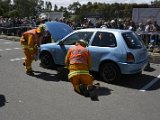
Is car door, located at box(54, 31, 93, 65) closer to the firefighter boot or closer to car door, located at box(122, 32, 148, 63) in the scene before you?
car door, located at box(122, 32, 148, 63)

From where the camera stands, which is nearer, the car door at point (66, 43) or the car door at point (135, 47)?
the car door at point (135, 47)

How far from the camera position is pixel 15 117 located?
7.11m

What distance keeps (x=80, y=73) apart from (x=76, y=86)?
1.18ft

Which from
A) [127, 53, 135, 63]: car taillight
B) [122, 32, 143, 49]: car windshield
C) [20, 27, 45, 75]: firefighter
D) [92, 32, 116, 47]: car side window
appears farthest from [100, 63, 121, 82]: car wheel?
[20, 27, 45, 75]: firefighter

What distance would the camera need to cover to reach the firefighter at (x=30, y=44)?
1143cm

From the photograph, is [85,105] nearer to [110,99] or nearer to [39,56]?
[110,99]

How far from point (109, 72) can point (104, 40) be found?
97 centimetres

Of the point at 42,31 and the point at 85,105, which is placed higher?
the point at 42,31

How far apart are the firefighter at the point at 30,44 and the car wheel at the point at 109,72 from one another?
93.6 inches

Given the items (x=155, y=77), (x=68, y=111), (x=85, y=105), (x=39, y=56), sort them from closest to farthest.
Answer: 1. (x=68, y=111)
2. (x=85, y=105)
3. (x=155, y=77)
4. (x=39, y=56)

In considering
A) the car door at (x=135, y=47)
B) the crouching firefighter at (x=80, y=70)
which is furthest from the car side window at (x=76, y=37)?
the crouching firefighter at (x=80, y=70)

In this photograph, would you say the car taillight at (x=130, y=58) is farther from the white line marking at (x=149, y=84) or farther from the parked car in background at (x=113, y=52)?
the white line marking at (x=149, y=84)

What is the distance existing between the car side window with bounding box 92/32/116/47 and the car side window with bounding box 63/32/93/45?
26 cm

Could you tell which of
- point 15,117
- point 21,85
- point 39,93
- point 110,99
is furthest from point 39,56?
point 15,117
